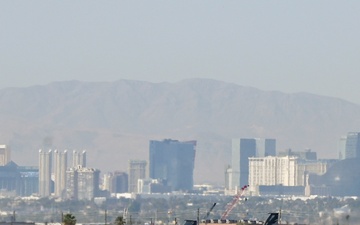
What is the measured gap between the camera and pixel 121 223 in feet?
628

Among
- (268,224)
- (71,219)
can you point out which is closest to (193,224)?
(268,224)

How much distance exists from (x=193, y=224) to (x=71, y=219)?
32.5 metres

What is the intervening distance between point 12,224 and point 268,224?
150ft

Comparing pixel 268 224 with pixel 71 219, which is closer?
pixel 268 224

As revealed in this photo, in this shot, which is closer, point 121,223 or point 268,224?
point 268,224

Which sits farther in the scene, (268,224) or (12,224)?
(12,224)

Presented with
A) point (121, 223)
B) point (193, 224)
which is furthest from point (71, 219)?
point (193, 224)

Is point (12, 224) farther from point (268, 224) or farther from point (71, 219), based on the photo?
point (268, 224)

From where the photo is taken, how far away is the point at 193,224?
513ft

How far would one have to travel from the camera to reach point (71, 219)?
187 meters

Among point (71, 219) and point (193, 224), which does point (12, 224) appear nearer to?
point (71, 219)

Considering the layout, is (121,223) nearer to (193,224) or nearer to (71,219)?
(71,219)

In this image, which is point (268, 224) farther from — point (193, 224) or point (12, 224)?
point (12, 224)

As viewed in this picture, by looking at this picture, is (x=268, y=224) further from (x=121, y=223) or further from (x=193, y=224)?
(x=121, y=223)
